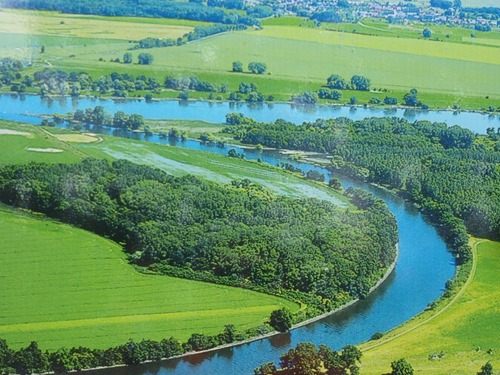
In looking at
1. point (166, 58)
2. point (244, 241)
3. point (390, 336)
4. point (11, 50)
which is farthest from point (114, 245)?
point (166, 58)

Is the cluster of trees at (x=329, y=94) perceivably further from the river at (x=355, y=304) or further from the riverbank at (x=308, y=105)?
the river at (x=355, y=304)

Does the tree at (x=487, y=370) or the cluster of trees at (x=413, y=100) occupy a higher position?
the cluster of trees at (x=413, y=100)

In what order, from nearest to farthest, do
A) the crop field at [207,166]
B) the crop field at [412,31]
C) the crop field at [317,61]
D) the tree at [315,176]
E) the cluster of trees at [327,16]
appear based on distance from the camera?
the crop field at [207,166] → the tree at [315,176] → the crop field at [317,61] → the crop field at [412,31] → the cluster of trees at [327,16]

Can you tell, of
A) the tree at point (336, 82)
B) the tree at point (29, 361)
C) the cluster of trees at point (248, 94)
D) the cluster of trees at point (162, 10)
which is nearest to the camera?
the tree at point (29, 361)

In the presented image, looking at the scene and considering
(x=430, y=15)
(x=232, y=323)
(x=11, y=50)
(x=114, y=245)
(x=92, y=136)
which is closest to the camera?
(x=232, y=323)

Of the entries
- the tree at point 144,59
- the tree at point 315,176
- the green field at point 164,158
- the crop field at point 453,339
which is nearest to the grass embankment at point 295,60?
the tree at point 144,59

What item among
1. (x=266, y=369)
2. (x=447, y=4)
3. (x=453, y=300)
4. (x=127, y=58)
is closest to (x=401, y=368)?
(x=266, y=369)

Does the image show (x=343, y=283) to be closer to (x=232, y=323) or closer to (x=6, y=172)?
(x=232, y=323)
